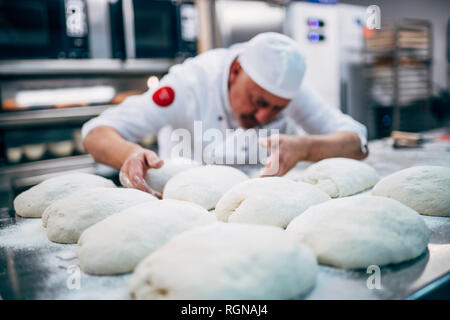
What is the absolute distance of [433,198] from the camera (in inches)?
43.0

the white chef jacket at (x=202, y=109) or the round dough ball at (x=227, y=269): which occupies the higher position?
the white chef jacket at (x=202, y=109)

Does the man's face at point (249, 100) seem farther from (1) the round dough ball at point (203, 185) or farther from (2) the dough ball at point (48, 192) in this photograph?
(2) the dough ball at point (48, 192)

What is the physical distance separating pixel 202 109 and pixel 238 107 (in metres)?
0.26

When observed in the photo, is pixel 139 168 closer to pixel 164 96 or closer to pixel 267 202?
pixel 267 202

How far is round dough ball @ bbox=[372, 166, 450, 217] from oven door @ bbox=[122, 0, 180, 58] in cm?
226

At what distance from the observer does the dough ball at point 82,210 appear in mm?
966

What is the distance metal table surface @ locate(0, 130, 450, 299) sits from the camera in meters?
0.68

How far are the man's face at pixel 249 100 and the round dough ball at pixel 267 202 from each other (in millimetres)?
898

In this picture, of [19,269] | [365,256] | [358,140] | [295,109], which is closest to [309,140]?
[358,140]

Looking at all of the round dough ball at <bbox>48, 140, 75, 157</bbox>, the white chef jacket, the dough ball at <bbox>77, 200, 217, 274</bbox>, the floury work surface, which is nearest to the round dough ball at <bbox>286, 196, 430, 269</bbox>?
the floury work surface

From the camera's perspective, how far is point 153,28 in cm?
302

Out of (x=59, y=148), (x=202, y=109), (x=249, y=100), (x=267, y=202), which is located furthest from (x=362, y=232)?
(x=59, y=148)

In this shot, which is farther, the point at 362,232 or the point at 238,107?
the point at 238,107

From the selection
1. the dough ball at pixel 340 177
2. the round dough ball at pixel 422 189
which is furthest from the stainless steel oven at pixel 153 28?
the round dough ball at pixel 422 189
